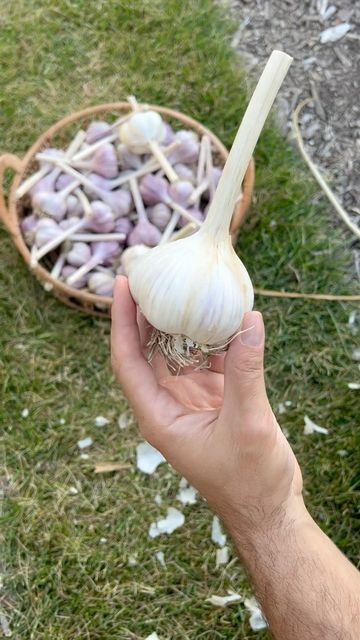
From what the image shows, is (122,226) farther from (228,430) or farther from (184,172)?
(228,430)

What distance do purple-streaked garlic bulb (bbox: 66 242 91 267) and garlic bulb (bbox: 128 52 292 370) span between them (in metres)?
0.61

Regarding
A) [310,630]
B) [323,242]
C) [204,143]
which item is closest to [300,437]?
[323,242]

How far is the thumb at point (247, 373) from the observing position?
2.82 feet

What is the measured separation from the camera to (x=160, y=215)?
1545mm

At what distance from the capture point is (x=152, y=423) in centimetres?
100

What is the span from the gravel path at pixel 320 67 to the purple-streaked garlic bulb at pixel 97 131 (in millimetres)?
485

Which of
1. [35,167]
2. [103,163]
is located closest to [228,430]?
[103,163]

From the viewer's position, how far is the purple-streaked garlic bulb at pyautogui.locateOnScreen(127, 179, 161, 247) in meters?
1.52

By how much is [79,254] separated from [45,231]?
9cm

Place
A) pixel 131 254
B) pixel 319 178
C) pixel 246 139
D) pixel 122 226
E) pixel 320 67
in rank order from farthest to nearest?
pixel 320 67
pixel 319 178
pixel 122 226
pixel 131 254
pixel 246 139

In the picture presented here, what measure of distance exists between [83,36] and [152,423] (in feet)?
4.26

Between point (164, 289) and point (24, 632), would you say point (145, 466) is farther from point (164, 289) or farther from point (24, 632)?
point (164, 289)

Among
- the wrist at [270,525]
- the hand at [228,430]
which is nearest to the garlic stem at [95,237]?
the hand at [228,430]

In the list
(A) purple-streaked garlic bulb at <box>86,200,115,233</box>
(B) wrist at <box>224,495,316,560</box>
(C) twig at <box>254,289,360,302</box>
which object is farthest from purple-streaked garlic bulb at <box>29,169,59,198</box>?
(B) wrist at <box>224,495,316,560</box>
